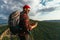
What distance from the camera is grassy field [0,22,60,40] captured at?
3123mm

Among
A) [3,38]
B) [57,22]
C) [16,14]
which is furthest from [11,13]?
[57,22]

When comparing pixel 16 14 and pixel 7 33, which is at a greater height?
pixel 16 14

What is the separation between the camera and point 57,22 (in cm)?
316

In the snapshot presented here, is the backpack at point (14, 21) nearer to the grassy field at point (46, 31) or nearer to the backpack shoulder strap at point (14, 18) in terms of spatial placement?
the backpack shoulder strap at point (14, 18)

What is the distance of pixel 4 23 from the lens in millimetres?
3117

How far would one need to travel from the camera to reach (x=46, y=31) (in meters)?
3.14

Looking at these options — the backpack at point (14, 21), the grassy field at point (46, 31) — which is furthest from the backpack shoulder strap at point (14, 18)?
the grassy field at point (46, 31)

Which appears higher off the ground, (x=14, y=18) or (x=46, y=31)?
(x=14, y=18)

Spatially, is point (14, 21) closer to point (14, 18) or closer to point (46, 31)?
point (14, 18)

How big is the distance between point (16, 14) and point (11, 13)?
0.07 metres

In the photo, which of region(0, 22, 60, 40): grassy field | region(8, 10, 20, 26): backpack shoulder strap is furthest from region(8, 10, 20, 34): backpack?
region(0, 22, 60, 40): grassy field

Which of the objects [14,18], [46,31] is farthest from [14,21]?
[46,31]

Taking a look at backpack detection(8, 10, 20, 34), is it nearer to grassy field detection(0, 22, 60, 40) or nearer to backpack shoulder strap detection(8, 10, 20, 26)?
backpack shoulder strap detection(8, 10, 20, 26)

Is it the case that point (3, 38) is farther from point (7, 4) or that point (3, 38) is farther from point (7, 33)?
point (7, 4)
